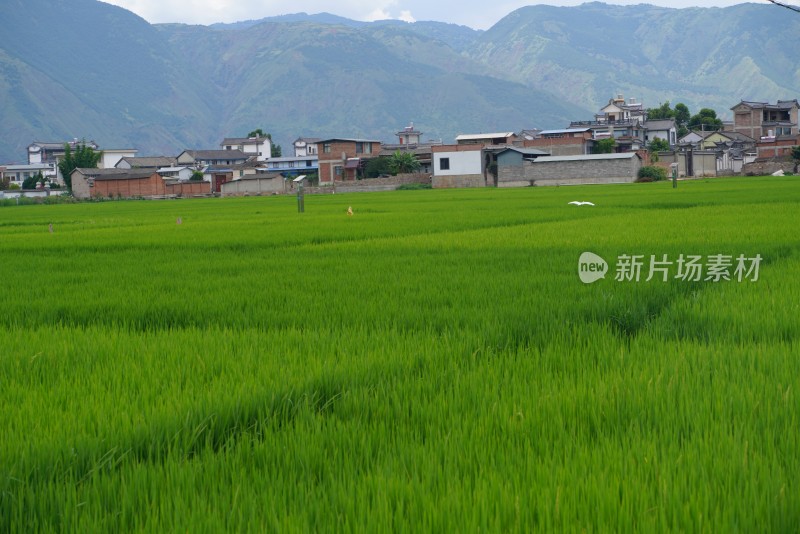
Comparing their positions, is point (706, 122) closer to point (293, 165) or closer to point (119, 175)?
point (293, 165)

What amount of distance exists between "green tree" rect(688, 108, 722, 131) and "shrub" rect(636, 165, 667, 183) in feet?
114

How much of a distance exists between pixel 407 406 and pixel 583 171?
5106 cm

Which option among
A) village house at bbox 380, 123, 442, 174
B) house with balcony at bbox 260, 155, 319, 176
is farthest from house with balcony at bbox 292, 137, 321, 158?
village house at bbox 380, 123, 442, 174

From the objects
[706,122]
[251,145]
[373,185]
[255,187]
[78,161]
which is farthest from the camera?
[251,145]

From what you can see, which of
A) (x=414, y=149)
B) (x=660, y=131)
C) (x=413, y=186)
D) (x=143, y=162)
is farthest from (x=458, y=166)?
(x=143, y=162)

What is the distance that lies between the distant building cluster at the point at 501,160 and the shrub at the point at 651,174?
53 cm

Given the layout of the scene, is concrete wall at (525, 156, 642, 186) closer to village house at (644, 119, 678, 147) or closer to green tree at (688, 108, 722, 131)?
village house at (644, 119, 678, 147)

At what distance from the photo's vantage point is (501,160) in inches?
2237

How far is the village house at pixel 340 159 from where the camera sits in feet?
229

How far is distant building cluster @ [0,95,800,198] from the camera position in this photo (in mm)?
54812

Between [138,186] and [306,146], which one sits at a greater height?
[306,146]

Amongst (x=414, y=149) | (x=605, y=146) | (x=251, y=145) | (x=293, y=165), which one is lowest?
(x=605, y=146)

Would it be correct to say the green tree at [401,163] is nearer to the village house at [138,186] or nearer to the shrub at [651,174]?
the village house at [138,186]

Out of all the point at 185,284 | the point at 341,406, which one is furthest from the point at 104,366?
the point at 185,284
